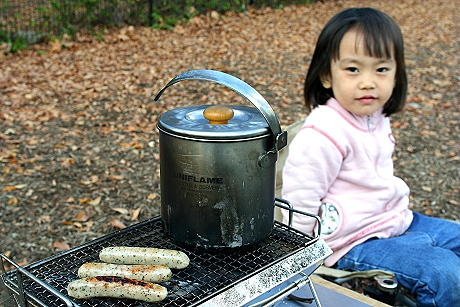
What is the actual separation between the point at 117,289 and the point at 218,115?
67cm

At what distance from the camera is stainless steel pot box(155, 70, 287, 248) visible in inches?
67.3

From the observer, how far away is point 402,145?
572 centimetres

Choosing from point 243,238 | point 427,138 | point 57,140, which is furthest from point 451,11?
point 243,238

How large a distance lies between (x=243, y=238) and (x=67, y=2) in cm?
837

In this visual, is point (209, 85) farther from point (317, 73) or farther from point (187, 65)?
point (317, 73)

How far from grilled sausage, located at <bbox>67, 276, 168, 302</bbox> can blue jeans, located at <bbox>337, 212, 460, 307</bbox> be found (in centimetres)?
148

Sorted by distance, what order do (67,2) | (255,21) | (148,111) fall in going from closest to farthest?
(148,111) → (67,2) → (255,21)

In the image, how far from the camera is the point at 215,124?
1799 mm

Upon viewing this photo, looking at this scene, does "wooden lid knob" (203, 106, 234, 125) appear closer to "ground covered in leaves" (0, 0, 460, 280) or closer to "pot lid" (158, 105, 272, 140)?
"pot lid" (158, 105, 272, 140)

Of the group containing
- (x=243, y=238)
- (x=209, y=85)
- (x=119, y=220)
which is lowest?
(x=119, y=220)

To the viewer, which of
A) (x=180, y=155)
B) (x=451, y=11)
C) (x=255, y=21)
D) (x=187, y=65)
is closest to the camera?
(x=180, y=155)

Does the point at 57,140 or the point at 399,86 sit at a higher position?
the point at 399,86

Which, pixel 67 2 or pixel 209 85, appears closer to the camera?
pixel 209 85

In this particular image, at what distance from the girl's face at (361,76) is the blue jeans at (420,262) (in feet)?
2.45
